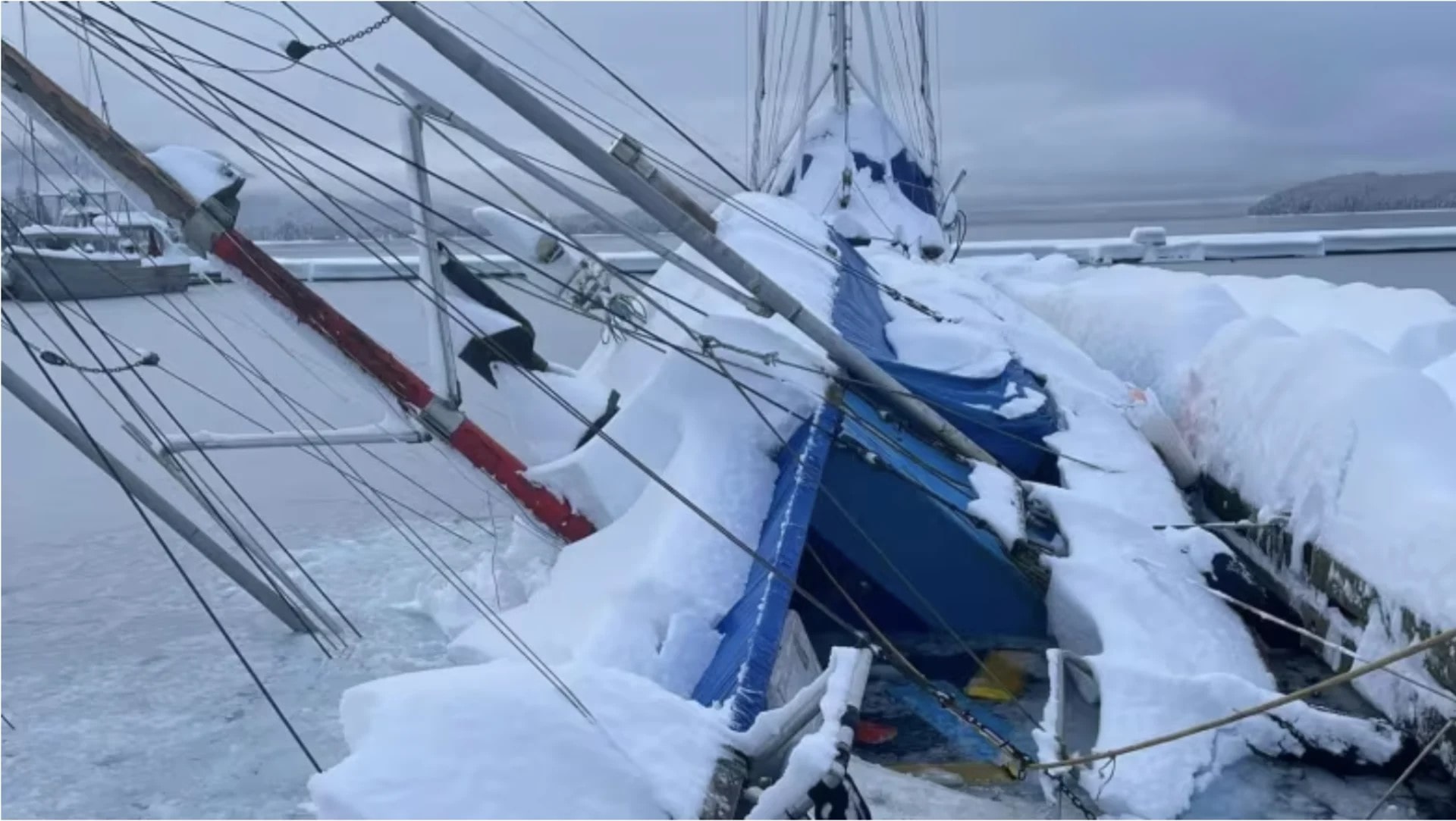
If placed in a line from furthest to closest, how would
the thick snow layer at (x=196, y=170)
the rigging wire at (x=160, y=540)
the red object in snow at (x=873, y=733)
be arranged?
the thick snow layer at (x=196, y=170) → the red object in snow at (x=873, y=733) → the rigging wire at (x=160, y=540)

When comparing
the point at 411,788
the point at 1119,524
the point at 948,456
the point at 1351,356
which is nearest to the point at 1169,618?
the point at 1119,524

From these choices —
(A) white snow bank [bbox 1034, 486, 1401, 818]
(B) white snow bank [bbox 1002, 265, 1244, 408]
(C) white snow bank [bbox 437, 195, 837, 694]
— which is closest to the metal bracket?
(C) white snow bank [bbox 437, 195, 837, 694]

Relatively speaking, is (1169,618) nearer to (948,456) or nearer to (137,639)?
(948,456)

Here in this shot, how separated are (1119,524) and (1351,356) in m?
1.50

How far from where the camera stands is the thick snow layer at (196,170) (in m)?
5.17

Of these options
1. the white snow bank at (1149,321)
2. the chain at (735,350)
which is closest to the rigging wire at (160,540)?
the chain at (735,350)

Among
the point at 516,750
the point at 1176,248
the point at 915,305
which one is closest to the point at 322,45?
the point at 516,750

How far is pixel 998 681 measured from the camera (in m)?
5.31

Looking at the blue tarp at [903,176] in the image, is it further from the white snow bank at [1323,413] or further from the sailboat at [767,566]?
the sailboat at [767,566]

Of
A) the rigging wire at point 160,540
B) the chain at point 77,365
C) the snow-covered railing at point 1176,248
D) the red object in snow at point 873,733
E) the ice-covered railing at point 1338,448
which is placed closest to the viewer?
the rigging wire at point 160,540

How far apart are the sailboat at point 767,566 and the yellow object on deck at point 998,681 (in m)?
0.02

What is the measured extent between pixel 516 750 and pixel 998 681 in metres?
2.64

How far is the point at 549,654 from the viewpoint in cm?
429

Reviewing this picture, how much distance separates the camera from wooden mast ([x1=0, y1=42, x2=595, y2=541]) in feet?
16.2
